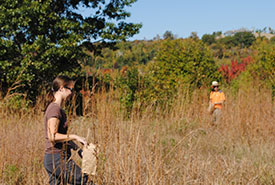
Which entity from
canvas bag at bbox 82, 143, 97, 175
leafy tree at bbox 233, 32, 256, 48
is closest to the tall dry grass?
canvas bag at bbox 82, 143, 97, 175

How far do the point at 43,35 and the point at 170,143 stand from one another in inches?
241

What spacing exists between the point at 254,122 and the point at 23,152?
466 cm

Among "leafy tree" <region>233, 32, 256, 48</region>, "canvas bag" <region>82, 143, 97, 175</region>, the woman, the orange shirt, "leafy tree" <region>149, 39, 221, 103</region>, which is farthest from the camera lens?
"leafy tree" <region>233, 32, 256, 48</region>

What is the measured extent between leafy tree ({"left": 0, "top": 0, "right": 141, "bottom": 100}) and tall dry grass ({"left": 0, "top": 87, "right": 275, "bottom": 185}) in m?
3.44

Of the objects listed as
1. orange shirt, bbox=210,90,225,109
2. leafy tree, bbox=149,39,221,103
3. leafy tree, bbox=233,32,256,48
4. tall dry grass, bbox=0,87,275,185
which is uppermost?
leafy tree, bbox=233,32,256,48

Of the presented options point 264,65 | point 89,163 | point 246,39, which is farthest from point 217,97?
point 246,39

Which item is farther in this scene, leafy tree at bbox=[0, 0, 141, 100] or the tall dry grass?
leafy tree at bbox=[0, 0, 141, 100]

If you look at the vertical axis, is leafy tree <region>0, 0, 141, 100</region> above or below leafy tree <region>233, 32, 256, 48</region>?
below

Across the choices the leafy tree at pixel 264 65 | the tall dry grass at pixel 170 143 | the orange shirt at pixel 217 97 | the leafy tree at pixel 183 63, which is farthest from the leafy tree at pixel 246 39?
the tall dry grass at pixel 170 143

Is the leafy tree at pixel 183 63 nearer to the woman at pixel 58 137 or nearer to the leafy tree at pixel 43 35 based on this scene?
the leafy tree at pixel 43 35

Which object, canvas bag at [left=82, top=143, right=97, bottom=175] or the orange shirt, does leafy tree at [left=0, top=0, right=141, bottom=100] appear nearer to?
the orange shirt

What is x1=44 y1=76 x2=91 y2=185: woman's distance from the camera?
2539mm

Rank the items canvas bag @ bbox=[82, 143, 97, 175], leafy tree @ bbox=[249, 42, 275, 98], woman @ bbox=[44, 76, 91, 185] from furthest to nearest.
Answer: leafy tree @ bbox=[249, 42, 275, 98] < woman @ bbox=[44, 76, 91, 185] < canvas bag @ bbox=[82, 143, 97, 175]

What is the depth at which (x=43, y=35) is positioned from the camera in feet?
30.9
